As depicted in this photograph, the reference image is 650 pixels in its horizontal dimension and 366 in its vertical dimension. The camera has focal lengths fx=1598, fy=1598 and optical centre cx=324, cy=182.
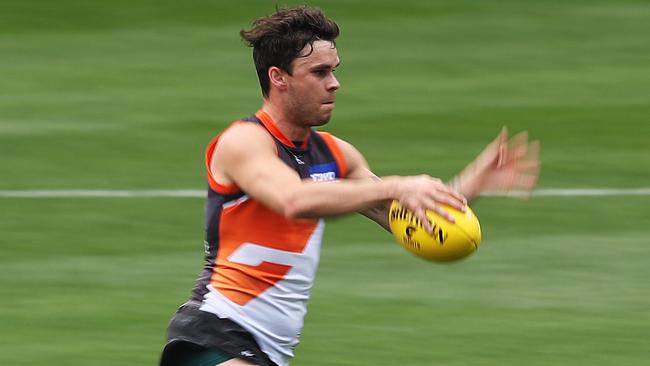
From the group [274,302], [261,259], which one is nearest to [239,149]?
[261,259]

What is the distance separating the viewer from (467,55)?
1766 centimetres

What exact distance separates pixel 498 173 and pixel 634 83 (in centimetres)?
1075

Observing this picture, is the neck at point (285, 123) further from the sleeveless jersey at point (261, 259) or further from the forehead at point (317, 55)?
the forehead at point (317, 55)

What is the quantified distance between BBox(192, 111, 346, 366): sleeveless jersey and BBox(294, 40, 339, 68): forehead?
28 centimetres

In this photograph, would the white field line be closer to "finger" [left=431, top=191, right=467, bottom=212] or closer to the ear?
the ear

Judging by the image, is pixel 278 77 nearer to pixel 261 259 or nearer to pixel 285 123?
pixel 285 123

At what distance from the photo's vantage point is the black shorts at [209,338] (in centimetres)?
639

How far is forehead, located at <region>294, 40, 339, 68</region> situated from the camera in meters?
6.47

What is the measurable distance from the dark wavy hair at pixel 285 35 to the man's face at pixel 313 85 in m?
0.04

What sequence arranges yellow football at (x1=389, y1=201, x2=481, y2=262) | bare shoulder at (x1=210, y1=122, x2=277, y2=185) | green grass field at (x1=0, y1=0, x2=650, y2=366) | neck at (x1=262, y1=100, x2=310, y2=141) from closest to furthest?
1. yellow football at (x1=389, y1=201, x2=481, y2=262)
2. bare shoulder at (x1=210, y1=122, x2=277, y2=185)
3. neck at (x1=262, y1=100, x2=310, y2=141)
4. green grass field at (x1=0, y1=0, x2=650, y2=366)

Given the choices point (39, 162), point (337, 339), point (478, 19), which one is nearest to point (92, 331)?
point (337, 339)

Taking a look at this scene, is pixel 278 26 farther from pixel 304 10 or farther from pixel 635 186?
pixel 635 186

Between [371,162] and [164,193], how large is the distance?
1886mm

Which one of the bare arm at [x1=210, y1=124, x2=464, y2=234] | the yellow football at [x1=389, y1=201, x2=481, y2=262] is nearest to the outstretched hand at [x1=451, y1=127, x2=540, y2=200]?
the yellow football at [x1=389, y1=201, x2=481, y2=262]
